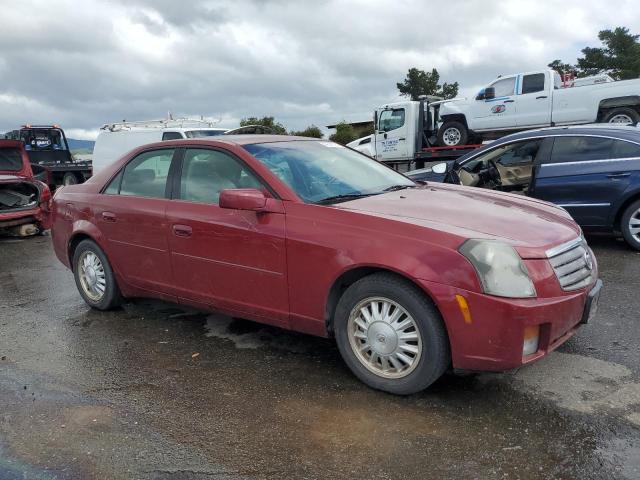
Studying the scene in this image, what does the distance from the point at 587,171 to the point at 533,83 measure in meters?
7.52

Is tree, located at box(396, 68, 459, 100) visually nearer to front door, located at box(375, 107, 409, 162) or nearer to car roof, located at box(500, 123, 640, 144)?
front door, located at box(375, 107, 409, 162)

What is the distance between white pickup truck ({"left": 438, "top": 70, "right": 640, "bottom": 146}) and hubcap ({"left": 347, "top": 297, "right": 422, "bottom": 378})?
1116 centimetres

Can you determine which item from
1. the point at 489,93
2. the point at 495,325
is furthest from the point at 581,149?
the point at 489,93

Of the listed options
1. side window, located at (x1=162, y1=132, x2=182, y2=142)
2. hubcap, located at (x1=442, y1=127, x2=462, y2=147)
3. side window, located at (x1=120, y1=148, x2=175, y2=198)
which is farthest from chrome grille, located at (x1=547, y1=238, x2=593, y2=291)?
hubcap, located at (x1=442, y1=127, x2=462, y2=147)

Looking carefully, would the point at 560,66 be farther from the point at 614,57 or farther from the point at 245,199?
the point at 245,199

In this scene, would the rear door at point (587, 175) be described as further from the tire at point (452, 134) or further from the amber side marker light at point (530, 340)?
the tire at point (452, 134)

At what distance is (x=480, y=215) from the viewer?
344 centimetres

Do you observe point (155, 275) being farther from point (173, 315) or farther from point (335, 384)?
point (335, 384)

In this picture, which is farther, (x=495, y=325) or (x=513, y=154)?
(x=513, y=154)

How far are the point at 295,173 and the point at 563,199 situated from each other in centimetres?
448

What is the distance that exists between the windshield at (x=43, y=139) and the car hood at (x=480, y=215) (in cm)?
1886

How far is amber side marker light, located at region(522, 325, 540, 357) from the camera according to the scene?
2.93 metres

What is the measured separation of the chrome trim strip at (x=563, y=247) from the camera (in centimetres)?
310

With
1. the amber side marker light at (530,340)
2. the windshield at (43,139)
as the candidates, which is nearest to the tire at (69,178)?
the windshield at (43,139)
